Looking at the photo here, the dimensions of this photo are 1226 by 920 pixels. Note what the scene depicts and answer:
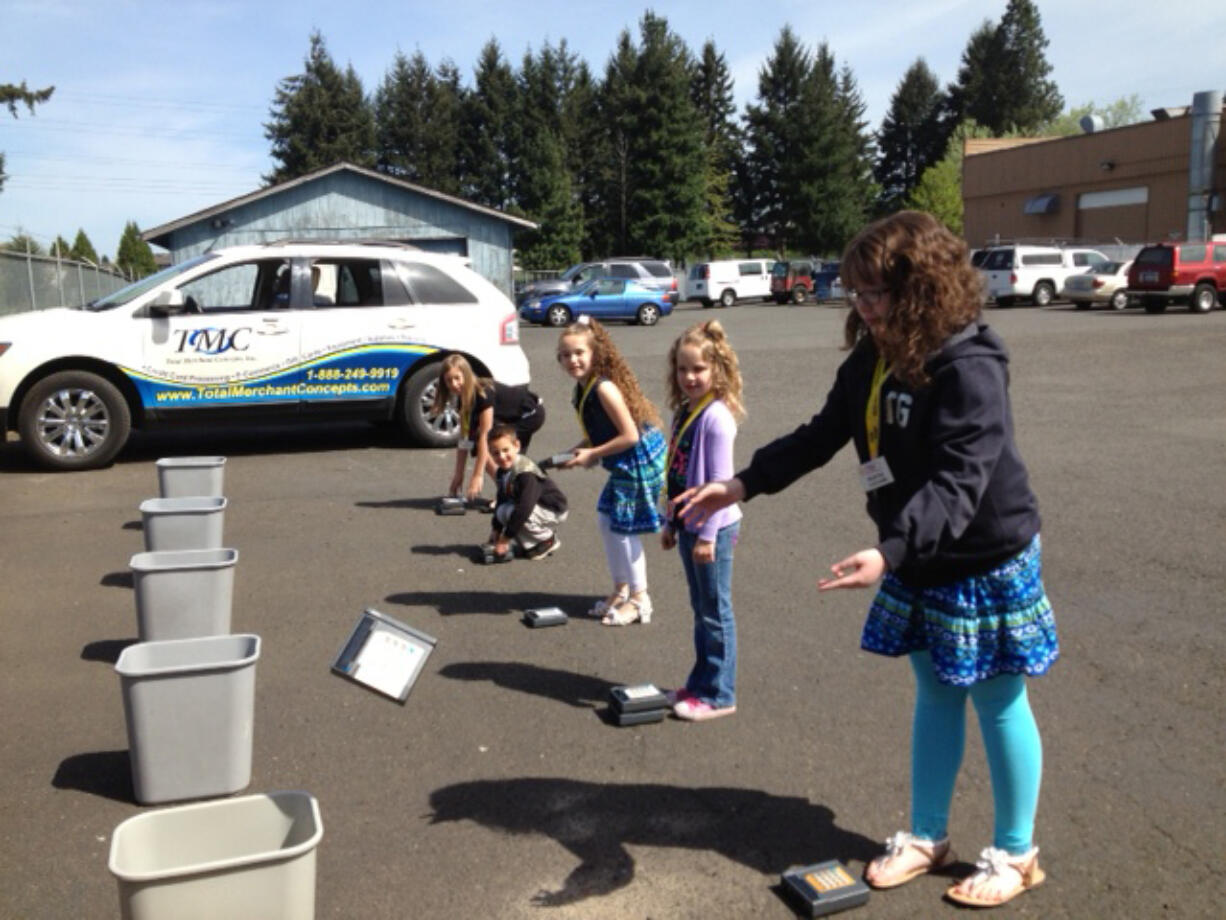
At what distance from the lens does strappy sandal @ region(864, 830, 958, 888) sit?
3.30 meters

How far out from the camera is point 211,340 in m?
10.3

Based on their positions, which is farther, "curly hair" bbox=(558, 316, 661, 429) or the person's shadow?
"curly hair" bbox=(558, 316, 661, 429)

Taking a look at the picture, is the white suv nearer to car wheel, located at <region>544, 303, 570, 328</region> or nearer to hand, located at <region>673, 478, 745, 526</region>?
hand, located at <region>673, 478, 745, 526</region>

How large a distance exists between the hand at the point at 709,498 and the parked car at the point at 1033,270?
1345 inches

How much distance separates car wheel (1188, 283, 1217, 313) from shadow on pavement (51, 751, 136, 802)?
97.0 feet

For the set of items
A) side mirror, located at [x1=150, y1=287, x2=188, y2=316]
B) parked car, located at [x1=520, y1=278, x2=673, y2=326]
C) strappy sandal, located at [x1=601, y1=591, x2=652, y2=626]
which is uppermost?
parked car, located at [x1=520, y1=278, x2=673, y2=326]

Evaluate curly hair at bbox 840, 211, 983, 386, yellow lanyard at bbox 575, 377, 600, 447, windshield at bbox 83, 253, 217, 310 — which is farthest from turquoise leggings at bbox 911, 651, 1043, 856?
windshield at bbox 83, 253, 217, 310

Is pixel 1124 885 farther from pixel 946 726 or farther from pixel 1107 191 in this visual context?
pixel 1107 191

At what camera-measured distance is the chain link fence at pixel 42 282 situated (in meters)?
17.3

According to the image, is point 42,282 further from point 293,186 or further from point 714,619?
point 714,619

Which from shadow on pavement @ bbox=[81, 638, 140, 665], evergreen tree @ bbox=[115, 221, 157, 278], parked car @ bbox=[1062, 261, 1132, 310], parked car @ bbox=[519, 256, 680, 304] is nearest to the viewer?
shadow on pavement @ bbox=[81, 638, 140, 665]

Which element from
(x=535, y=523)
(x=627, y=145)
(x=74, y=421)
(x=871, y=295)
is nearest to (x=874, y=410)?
(x=871, y=295)

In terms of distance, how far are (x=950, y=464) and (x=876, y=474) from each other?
241mm

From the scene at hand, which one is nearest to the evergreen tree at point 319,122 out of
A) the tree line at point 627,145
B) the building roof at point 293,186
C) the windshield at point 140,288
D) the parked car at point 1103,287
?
the tree line at point 627,145
